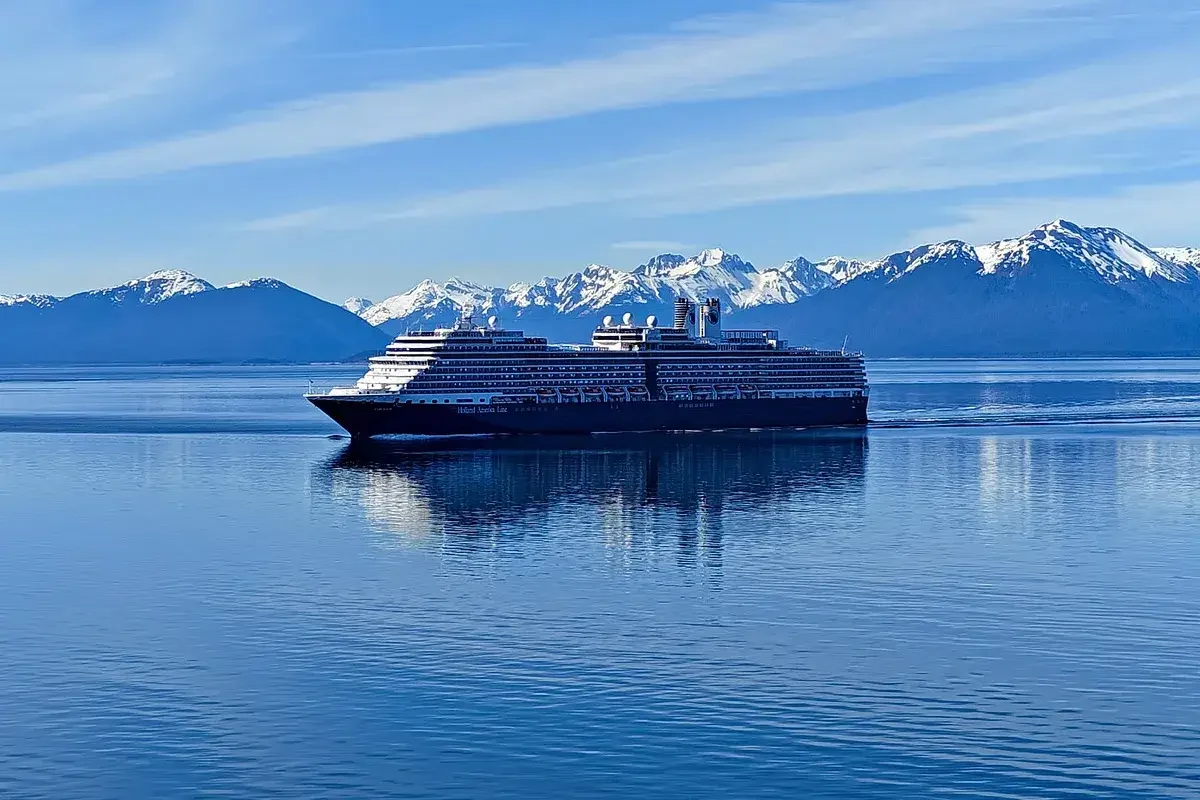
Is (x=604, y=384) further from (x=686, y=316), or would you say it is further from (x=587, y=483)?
(x=587, y=483)

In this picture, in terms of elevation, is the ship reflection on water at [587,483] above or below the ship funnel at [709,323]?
below

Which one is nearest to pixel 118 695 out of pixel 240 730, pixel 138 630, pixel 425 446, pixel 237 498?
pixel 240 730

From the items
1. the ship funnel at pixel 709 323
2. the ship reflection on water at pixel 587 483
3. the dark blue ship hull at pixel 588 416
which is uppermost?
the ship funnel at pixel 709 323

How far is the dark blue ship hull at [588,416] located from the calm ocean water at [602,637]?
90.2 ft

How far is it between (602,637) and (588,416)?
7491 cm

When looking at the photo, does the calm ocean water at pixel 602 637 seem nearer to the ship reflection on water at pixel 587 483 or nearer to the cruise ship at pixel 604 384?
the ship reflection on water at pixel 587 483

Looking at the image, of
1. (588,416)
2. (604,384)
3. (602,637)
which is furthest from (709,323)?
(602,637)

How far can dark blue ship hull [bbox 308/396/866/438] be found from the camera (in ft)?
354

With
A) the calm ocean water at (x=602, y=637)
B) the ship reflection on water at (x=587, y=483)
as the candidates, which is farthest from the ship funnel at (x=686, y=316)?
the calm ocean water at (x=602, y=637)

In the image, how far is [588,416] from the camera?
11425 cm

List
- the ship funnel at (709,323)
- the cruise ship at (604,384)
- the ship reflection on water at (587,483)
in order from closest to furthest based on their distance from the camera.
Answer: the ship reflection on water at (587,483) → the cruise ship at (604,384) → the ship funnel at (709,323)

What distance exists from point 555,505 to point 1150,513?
24.9 meters

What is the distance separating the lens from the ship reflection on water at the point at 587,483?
60.8m

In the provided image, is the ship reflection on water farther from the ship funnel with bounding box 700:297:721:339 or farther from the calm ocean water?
the ship funnel with bounding box 700:297:721:339
